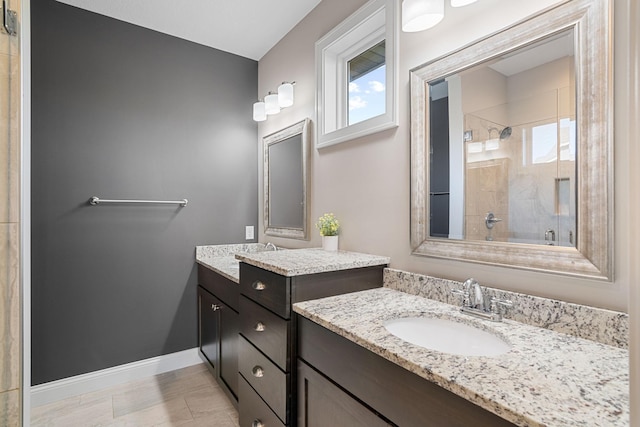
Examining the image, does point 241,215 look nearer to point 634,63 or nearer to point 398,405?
point 398,405

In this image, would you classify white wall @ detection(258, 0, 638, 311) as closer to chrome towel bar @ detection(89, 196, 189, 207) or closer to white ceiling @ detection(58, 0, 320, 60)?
white ceiling @ detection(58, 0, 320, 60)

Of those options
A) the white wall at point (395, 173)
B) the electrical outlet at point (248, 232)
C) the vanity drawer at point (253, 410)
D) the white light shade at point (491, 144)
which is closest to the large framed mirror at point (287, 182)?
the white wall at point (395, 173)

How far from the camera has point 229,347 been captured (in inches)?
76.0

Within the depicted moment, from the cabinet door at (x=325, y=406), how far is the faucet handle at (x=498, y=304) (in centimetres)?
53

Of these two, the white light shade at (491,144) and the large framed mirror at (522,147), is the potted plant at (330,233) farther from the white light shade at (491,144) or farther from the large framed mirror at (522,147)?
the white light shade at (491,144)

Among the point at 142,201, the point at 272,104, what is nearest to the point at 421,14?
the point at 272,104

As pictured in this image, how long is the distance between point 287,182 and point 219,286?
88cm

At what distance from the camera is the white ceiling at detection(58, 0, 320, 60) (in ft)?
6.77

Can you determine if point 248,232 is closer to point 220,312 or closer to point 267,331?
point 220,312

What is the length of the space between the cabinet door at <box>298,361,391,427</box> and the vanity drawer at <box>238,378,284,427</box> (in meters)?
0.19

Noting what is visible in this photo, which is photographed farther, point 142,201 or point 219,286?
point 142,201

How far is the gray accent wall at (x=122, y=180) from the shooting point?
203 centimetres

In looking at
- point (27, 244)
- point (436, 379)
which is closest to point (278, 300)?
point (436, 379)

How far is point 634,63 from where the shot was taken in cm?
40
